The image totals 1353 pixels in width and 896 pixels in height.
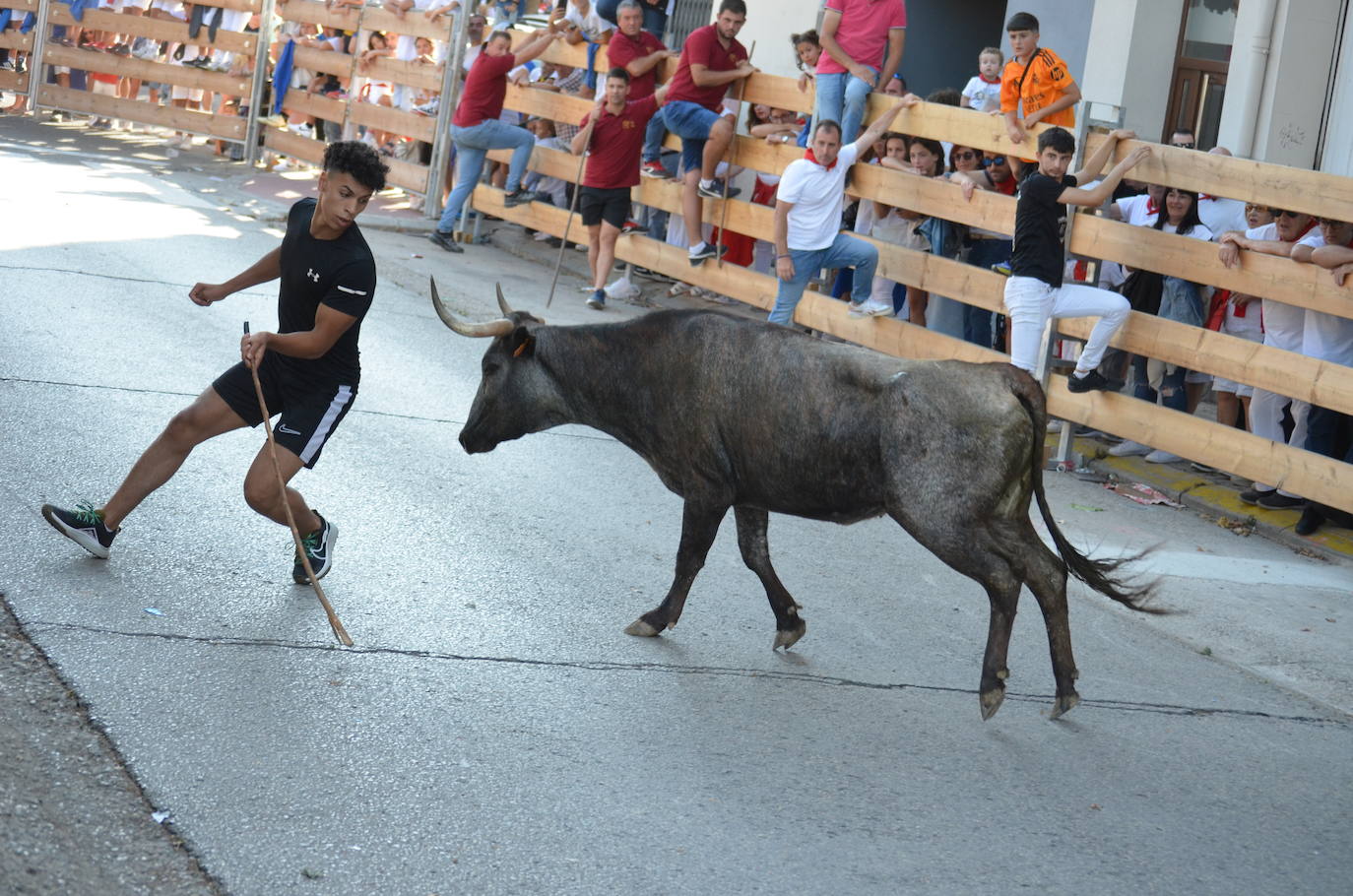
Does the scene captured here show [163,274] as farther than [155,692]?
Yes

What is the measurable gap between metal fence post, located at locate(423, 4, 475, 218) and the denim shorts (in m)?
4.79

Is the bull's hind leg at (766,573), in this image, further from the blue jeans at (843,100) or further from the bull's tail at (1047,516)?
the blue jeans at (843,100)

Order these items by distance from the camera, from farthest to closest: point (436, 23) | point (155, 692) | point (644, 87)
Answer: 1. point (436, 23)
2. point (644, 87)
3. point (155, 692)

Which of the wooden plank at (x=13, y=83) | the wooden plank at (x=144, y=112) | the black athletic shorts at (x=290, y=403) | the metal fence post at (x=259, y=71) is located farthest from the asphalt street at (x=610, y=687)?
the wooden plank at (x=13, y=83)

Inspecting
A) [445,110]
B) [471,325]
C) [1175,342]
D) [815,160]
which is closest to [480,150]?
[445,110]

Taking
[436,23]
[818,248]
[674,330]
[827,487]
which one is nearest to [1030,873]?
[827,487]

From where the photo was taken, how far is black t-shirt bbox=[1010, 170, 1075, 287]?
962 cm

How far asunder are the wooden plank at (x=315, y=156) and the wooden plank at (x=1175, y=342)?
6.69 metres

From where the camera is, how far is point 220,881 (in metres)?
3.98

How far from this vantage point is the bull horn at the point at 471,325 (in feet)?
20.4

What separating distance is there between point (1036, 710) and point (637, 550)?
88.4 inches

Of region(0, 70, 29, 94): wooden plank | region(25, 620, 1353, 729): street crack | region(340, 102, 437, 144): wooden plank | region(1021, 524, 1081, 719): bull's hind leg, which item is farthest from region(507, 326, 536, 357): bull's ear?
region(0, 70, 29, 94): wooden plank

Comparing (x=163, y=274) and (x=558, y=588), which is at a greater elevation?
(x=163, y=274)

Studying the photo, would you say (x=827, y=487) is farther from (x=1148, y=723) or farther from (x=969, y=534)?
(x=1148, y=723)
